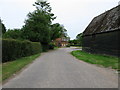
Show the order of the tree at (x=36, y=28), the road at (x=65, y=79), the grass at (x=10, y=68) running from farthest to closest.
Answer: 1. the tree at (x=36, y=28)
2. the grass at (x=10, y=68)
3. the road at (x=65, y=79)

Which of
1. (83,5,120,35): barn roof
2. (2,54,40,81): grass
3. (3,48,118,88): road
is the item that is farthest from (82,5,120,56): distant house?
(2,54,40,81): grass

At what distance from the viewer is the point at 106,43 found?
18.5 meters

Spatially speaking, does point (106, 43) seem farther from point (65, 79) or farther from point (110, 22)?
point (65, 79)

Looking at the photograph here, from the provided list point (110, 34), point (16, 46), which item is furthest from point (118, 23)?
point (16, 46)

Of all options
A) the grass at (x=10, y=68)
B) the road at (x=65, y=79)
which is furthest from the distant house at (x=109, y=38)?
the grass at (x=10, y=68)

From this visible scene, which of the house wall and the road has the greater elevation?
the house wall

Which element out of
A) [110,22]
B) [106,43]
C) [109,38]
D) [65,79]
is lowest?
[65,79]

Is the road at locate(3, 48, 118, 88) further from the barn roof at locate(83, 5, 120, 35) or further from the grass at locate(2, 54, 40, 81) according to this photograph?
the barn roof at locate(83, 5, 120, 35)

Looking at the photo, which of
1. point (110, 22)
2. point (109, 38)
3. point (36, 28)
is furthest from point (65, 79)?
point (36, 28)

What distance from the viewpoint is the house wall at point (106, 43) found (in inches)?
630

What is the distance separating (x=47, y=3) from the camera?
1618 inches

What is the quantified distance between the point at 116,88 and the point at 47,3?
40237 mm

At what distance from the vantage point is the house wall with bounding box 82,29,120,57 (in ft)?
52.5

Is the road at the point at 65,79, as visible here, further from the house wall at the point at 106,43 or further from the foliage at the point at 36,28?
the foliage at the point at 36,28
